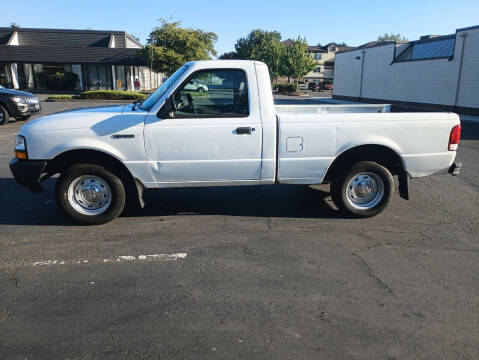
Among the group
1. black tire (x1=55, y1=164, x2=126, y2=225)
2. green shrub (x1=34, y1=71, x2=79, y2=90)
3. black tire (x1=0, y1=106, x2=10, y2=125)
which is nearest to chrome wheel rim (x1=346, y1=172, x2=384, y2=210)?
black tire (x1=55, y1=164, x2=126, y2=225)

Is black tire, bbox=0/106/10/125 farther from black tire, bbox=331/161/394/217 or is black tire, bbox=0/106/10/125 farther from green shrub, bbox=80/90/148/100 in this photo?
green shrub, bbox=80/90/148/100

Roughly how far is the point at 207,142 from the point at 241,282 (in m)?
1.91

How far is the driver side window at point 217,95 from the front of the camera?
496cm

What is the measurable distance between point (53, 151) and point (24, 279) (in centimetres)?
171

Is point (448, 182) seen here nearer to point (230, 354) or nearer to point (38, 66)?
point (230, 354)

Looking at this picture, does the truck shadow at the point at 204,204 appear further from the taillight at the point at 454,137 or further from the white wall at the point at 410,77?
the white wall at the point at 410,77

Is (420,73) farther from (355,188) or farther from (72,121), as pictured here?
(72,121)

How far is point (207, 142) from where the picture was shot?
16.1ft

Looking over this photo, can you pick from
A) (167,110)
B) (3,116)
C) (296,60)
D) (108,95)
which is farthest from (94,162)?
(296,60)

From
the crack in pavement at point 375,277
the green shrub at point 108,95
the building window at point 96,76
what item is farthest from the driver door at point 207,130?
Answer: the building window at point 96,76

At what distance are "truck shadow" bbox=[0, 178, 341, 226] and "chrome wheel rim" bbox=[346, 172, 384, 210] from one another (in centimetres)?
36

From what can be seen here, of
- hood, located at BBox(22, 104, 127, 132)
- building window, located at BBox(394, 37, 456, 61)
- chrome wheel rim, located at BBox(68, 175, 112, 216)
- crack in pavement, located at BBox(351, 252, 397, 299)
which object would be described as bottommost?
crack in pavement, located at BBox(351, 252, 397, 299)

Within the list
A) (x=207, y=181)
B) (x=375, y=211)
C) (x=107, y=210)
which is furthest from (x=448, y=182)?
(x=107, y=210)

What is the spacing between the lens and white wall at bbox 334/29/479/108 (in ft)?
71.8
